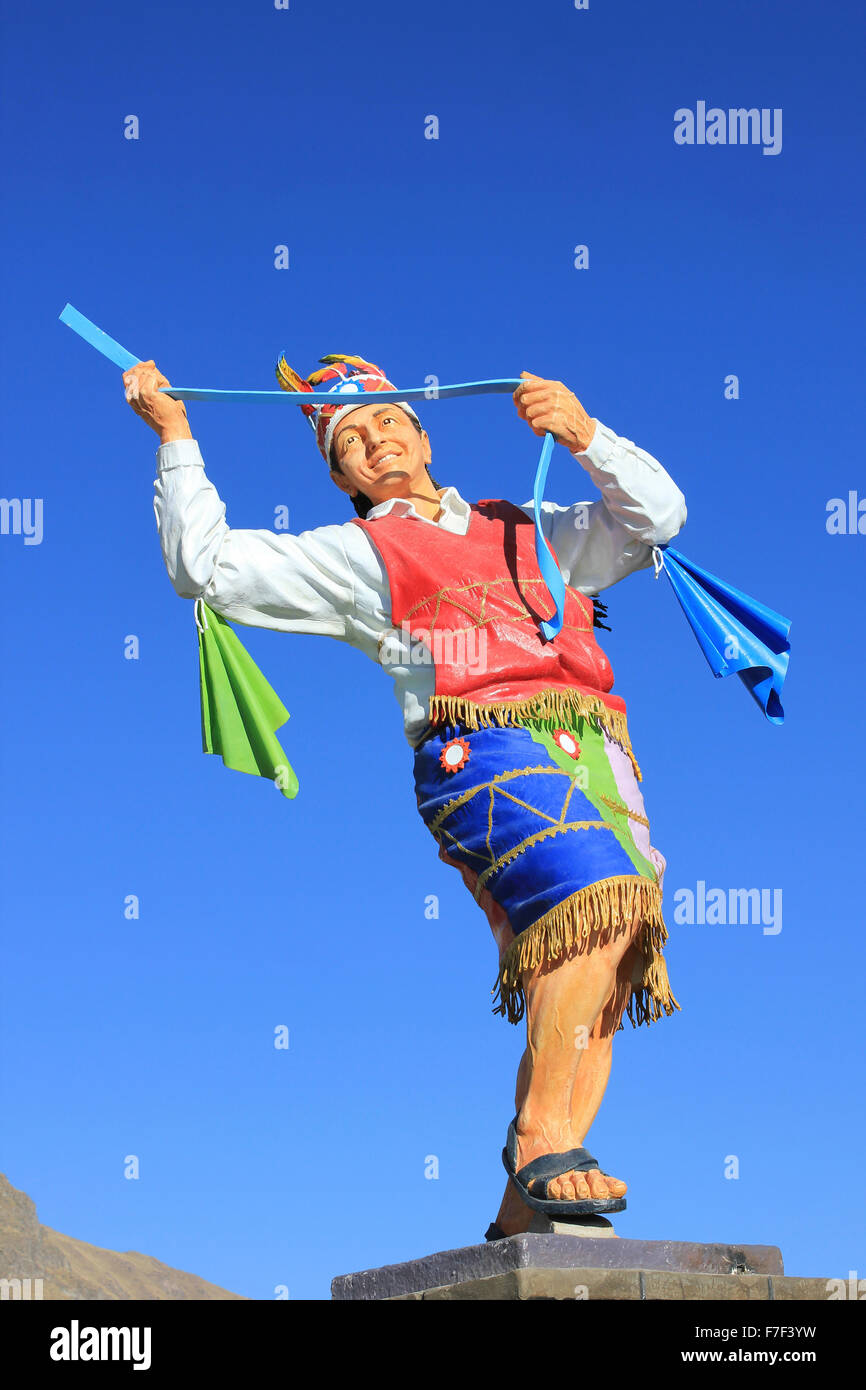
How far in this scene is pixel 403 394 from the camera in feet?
18.0

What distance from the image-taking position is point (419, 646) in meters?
5.19

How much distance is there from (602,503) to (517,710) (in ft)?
3.25

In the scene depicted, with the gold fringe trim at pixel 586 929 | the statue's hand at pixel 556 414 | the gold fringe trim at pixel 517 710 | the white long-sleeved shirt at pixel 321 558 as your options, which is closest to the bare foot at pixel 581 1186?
the gold fringe trim at pixel 586 929

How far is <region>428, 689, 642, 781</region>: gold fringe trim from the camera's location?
5.00 m

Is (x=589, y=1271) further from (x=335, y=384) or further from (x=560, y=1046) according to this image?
(x=335, y=384)

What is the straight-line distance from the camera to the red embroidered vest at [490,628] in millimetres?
5066

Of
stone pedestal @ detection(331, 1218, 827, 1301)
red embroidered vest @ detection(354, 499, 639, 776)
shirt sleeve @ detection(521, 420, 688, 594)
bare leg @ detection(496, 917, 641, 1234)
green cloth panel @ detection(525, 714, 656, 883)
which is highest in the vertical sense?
shirt sleeve @ detection(521, 420, 688, 594)

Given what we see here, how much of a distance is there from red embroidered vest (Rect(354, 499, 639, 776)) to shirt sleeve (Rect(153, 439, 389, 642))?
0.40 ft

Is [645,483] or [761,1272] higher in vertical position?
[645,483]

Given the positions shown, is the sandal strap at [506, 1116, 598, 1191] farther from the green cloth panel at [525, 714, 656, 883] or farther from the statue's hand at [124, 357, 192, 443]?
the statue's hand at [124, 357, 192, 443]

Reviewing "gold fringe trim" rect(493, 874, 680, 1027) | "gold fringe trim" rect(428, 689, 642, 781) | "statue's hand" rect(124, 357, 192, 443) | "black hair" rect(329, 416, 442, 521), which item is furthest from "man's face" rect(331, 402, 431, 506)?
"gold fringe trim" rect(493, 874, 680, 1027)
